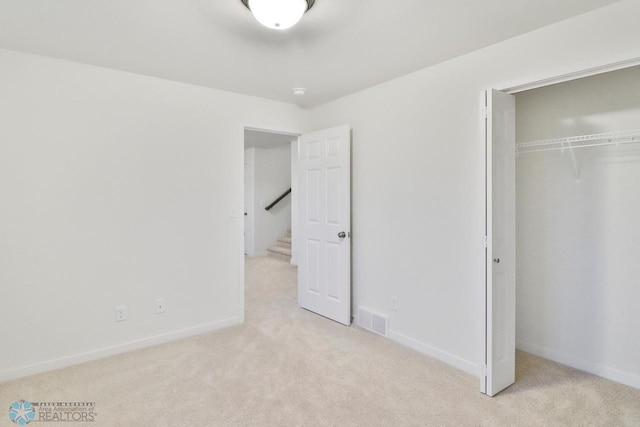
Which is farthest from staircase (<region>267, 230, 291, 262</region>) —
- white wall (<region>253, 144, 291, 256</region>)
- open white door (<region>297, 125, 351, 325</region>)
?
open white door (<region>297, 125, 351, 325</region>)

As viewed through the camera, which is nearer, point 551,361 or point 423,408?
point 423,408

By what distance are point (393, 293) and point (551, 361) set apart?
1298 millimetres

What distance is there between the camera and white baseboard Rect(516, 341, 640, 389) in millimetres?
2285

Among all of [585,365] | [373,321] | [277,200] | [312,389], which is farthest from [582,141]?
[277,200]

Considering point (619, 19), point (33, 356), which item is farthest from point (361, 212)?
point (33, 356)

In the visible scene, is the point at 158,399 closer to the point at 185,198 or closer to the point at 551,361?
the point at 185,198

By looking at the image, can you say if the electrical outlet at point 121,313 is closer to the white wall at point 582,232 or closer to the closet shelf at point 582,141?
the white wall at point 582,232

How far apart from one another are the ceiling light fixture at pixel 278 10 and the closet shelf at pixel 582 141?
194 centimetres

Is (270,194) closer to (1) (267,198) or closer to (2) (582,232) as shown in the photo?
(1) (267,198)

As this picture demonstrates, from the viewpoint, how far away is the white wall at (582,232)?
231 centimetres

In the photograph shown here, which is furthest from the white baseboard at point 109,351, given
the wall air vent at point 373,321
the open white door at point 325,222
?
the wall air vent at point 373,321

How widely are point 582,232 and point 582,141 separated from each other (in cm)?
68

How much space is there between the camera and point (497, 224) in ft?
7.32

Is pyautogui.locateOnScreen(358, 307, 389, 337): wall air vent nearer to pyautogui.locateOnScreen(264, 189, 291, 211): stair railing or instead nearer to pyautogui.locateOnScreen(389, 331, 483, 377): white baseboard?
pyautogui.locateOnScreen(389, 331, 483, 377): white baseboard
